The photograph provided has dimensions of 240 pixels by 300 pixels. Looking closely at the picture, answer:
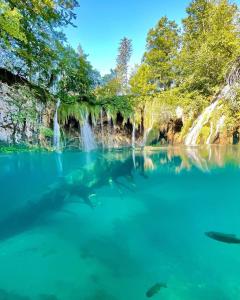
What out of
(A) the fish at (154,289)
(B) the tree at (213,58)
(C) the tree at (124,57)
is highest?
(C) the tree at (124,57)

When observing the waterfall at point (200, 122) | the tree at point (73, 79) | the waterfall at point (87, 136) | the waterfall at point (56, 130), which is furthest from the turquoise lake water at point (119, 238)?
the waterfall at point (87, 136)

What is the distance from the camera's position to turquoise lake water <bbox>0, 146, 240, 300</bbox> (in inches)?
73.2

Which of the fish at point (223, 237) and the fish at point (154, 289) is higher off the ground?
the fish at point (223, 237)

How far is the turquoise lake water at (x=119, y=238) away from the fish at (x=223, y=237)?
9 cm

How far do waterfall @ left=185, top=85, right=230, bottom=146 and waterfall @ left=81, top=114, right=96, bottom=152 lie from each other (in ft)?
18.6

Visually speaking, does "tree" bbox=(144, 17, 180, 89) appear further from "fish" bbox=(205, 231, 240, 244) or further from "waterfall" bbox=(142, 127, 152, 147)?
"fish" bbox=(205, 231, 240, 244)

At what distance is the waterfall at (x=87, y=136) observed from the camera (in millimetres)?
13069

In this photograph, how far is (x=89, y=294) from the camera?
1767mm

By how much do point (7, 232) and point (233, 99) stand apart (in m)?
11.4

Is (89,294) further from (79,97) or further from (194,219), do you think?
(79,97)

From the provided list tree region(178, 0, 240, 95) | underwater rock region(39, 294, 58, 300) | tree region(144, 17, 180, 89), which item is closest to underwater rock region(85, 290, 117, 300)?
underwater rock region(39, 294, 58, 300)

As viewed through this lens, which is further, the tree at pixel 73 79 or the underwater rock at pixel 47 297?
the tree at pixel 73 79

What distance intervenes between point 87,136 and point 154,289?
11.9 meters

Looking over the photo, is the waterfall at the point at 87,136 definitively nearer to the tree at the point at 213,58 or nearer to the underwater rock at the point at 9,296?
the tree at the point at 213,58
